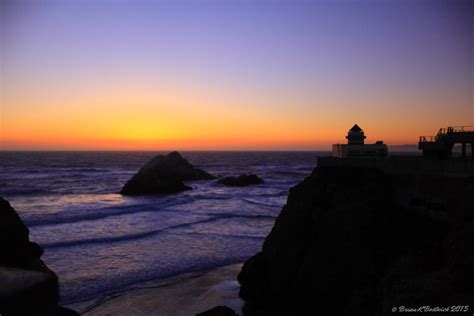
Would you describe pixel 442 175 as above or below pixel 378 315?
above

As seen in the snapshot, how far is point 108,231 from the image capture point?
2927 cm

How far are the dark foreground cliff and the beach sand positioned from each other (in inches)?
38.1

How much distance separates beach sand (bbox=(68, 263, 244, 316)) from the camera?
578 inches

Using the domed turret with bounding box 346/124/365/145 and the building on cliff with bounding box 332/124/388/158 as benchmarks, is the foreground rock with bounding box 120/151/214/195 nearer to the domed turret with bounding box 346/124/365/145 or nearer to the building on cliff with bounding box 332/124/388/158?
the domed turret with bounding box 346/124/365/145

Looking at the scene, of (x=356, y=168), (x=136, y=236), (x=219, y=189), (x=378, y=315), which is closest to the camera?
(x=378, y=315)

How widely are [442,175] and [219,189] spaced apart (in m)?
47.1

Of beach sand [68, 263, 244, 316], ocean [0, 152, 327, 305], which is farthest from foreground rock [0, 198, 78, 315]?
ocean [0, 152, 327, 305]

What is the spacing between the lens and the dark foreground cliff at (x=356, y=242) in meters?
11.1

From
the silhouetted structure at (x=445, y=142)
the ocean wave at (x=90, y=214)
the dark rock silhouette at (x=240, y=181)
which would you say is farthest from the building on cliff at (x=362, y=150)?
the dark rock silhouette at (x=240, y=181)

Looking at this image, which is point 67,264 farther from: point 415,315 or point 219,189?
point 219,189

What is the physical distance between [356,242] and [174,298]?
7.94m

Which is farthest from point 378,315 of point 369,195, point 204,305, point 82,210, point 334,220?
point 82,210

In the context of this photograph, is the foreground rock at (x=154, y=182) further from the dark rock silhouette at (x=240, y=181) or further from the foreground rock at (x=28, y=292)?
the foreground rock at (x=28, y=292)

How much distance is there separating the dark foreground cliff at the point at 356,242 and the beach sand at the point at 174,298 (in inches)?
38.1
